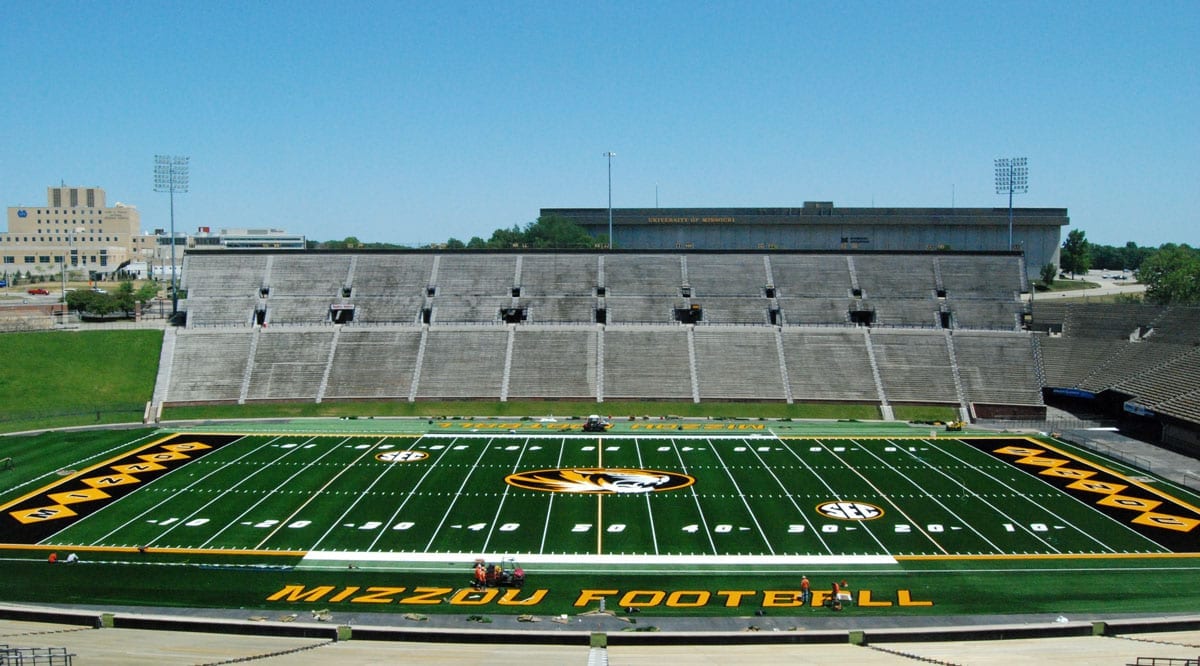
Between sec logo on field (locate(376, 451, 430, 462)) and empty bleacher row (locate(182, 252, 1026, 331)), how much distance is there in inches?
898

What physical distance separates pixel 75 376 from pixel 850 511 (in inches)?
1816

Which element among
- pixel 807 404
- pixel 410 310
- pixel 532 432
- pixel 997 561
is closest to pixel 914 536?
pixel 997 561

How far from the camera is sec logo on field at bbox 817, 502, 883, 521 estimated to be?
3309 centimetres

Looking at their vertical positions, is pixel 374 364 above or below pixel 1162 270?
below

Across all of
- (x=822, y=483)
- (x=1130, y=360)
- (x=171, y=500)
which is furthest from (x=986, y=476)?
(x=171, y=500)

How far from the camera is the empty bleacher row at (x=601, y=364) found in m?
57.8

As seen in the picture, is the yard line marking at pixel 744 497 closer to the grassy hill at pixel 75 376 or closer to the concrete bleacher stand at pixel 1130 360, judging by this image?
the concrete bleacher stand at pixel 1130 360

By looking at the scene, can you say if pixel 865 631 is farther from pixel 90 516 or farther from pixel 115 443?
pixel 115 443

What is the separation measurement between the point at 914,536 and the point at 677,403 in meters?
26.5

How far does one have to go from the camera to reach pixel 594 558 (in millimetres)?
28859

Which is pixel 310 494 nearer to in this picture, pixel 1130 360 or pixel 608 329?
pixel 608 329

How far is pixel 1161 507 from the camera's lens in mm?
34594

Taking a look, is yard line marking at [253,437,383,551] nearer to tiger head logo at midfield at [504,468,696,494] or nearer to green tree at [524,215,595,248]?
tiger head logo at midfield at [504,468,696,494]

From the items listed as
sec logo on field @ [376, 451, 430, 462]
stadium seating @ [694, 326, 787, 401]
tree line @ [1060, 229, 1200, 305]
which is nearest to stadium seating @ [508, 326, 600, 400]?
stadium seating @ [694, 326, 787, 401]
